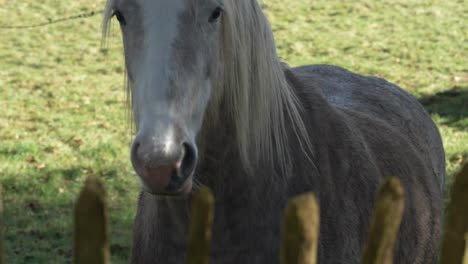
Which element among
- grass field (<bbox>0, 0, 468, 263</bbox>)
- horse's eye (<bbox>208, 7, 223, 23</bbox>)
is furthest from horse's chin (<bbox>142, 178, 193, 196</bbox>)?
grass field (<bbox>0, 0, 468, 263</bbox>)

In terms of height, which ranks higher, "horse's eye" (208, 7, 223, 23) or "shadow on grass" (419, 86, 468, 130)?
Result: "horse's eye" (208, 7, 223, 23)

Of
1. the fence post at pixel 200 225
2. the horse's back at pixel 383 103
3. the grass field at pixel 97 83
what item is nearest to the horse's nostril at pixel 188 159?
the fence post at pixel 200 225

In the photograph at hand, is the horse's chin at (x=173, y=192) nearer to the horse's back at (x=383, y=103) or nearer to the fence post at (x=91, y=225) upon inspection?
the fence post at (x=91, y=225)

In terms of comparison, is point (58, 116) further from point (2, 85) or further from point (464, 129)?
point (464, 129)

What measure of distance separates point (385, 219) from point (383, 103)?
2.54 m

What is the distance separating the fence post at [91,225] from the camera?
1.08m

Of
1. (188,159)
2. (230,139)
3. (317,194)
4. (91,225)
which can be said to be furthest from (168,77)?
(91,225)

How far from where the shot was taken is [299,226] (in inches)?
→ 43.4

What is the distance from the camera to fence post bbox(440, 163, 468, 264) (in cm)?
124

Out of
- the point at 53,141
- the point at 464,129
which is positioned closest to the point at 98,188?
the point at 53,141

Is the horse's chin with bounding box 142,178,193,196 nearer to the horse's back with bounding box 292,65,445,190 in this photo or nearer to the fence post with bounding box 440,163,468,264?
the fence post with bounding box 440,163,468,264

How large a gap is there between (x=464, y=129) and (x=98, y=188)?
6305 millimetres

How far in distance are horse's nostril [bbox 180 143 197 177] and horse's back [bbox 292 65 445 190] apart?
1499 millimetres

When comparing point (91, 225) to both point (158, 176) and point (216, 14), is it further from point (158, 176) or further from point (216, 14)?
point (216, 14)
